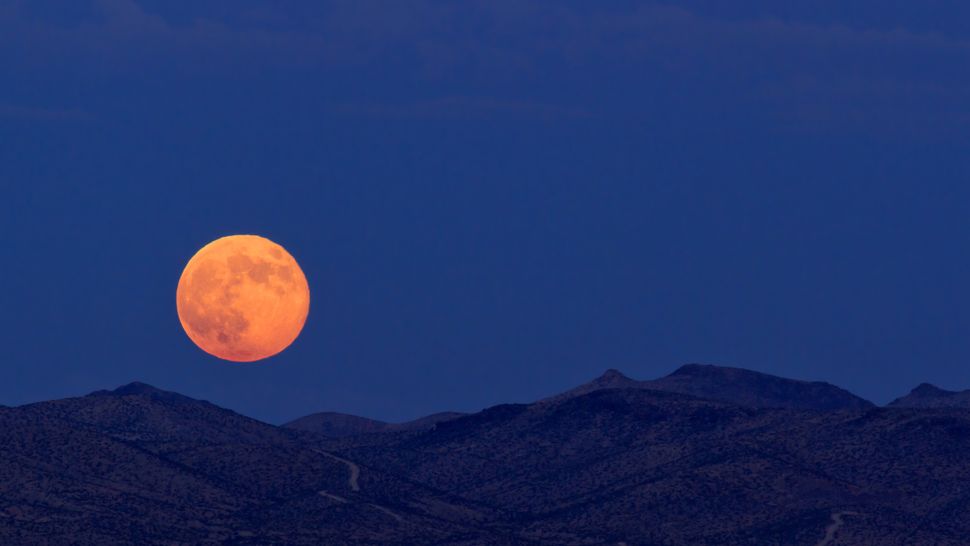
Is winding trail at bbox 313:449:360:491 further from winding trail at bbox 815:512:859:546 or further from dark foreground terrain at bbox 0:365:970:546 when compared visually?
winding trail at bbox 815:512:859:546

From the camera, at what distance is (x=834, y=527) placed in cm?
13850

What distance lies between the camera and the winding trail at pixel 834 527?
13475 cm

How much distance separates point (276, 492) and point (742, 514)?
3632 cm

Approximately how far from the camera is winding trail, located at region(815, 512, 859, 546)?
134750 millimetres

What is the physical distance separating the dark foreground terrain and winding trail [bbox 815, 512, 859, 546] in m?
0.23

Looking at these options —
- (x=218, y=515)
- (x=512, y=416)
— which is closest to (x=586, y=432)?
(x=512, y=416)

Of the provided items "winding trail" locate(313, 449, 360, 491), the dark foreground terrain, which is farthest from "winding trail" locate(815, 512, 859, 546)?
"winding trail" locate(313, 449, 360, 491)

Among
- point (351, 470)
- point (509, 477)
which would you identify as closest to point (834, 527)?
point (351, 470)

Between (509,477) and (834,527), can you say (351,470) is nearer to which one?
(509,477)

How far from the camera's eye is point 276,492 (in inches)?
5674

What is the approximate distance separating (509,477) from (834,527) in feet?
144

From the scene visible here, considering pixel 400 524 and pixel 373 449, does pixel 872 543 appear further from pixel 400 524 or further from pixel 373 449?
pixel 373 449

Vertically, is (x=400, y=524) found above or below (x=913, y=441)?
below

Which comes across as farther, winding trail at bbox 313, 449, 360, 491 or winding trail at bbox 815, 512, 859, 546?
winding trail at bbox 313, 449, 360, 491
